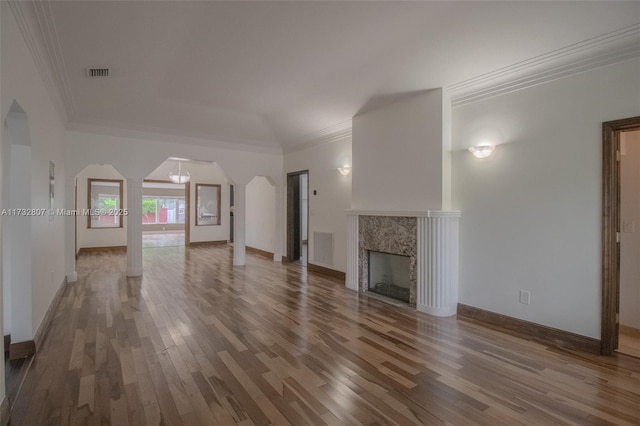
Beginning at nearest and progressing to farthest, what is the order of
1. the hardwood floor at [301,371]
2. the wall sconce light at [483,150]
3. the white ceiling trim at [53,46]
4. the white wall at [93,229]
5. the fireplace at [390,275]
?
the hardwood floor at [301,371], the white ceiling trim at [53,46], the wall sconce light at [483,150], the fireplace at [390,275], the white wall at [93,229]

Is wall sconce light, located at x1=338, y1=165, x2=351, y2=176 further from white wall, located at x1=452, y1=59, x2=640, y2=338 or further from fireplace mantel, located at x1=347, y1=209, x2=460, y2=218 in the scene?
white wall, located at x1=452, y1=59, x2=640, y2=338

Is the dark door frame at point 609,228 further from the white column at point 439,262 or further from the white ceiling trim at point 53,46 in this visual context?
the white ceiling trim at point 53,46

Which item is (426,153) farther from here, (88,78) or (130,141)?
(130,141)

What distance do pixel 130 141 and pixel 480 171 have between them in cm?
607

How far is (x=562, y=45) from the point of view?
2.79 m

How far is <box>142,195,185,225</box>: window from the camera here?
14.9 meters

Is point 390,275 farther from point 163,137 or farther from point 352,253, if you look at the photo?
point 163,137

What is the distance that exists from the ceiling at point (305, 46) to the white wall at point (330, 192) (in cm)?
118

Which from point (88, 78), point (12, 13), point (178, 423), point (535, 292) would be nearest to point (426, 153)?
point (535, 292)

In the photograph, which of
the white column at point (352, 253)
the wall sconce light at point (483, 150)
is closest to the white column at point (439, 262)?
the wall sconce light at point (483, 150)

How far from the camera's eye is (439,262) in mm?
3779

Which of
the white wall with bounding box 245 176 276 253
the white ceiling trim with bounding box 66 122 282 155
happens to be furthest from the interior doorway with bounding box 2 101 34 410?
the white wall with bounding box 245 176 276 253

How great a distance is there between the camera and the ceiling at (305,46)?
2.64 metres

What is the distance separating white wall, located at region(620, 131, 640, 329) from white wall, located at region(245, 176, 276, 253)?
6.44 metres
